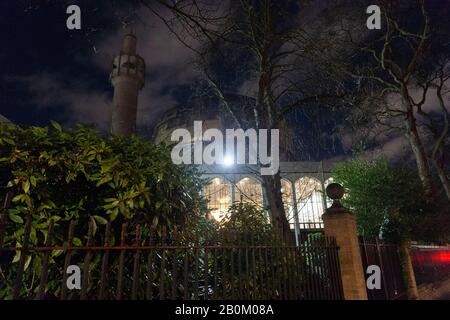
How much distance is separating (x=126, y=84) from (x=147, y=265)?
2536 centimetres

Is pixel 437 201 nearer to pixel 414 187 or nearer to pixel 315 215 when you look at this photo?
pixel 414 187

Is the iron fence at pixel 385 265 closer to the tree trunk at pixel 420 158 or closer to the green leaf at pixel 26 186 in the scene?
the green leaf at pixel 26 186

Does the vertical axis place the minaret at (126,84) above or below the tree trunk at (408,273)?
above

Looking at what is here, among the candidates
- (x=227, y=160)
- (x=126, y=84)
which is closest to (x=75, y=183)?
(x=227, y=160)

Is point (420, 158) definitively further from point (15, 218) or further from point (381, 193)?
point (15, 218)

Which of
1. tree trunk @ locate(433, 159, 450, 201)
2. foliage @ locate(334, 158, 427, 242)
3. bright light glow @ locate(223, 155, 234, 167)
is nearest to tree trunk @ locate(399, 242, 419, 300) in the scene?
foliage @ locate(334, 158, 427, 242)

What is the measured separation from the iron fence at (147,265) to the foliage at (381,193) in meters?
11.0

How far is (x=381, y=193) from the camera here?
17.1m

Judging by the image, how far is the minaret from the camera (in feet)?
84.6

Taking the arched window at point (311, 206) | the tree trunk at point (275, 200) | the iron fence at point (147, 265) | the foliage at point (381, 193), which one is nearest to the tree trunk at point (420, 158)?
→ the foliage at point (381, 193)

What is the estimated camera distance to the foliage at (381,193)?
16.0m

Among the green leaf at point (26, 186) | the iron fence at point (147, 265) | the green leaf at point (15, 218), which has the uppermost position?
the green leaf at point (26, 186)

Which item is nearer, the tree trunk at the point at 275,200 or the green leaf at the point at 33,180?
the green leaf at the point at 33,180

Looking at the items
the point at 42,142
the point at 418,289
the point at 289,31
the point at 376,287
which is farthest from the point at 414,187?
the point at 42,142
